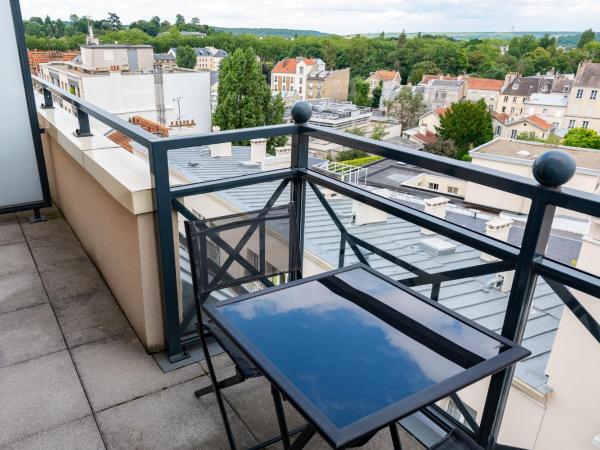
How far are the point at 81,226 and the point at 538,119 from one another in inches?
1981

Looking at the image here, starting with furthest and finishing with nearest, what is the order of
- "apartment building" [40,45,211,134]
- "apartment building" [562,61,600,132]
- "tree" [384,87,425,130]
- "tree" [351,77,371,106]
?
"tree" [351,77,371,106]
"tree" [384,87,425,130]
"apartment building" [562,61,600,132]
"apartment building" [40,45,211,134]

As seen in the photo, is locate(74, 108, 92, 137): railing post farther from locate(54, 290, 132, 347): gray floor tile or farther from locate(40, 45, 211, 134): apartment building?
locate(40, 45, 211, 134): apartment building

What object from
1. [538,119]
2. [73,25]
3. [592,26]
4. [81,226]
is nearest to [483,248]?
[81,226]

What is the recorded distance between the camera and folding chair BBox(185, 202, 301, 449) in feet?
6.92

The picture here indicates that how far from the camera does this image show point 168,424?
85.7 inches

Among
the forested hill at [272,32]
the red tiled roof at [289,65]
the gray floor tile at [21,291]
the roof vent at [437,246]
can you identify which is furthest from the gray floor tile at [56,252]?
the forested hill at [272,32]

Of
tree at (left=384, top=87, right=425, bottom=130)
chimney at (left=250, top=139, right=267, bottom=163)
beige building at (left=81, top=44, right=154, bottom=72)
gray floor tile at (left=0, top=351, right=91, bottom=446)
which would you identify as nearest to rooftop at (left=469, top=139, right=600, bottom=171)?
chimney at (left=250, top=139, right=267, bottom=163)

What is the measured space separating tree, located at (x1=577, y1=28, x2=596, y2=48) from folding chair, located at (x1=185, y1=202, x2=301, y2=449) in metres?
103

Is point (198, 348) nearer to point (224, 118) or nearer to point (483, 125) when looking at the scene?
point (224, 118)

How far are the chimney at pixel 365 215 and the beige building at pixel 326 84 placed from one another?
67504 mm

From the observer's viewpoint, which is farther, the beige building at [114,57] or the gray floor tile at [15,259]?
the beige building at [114,57]

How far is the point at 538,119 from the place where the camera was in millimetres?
45781

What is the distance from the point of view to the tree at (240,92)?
31047 mm

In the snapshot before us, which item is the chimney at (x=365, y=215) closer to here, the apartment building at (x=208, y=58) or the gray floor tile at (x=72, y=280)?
the gray floor tile at (x=72, y=280)
